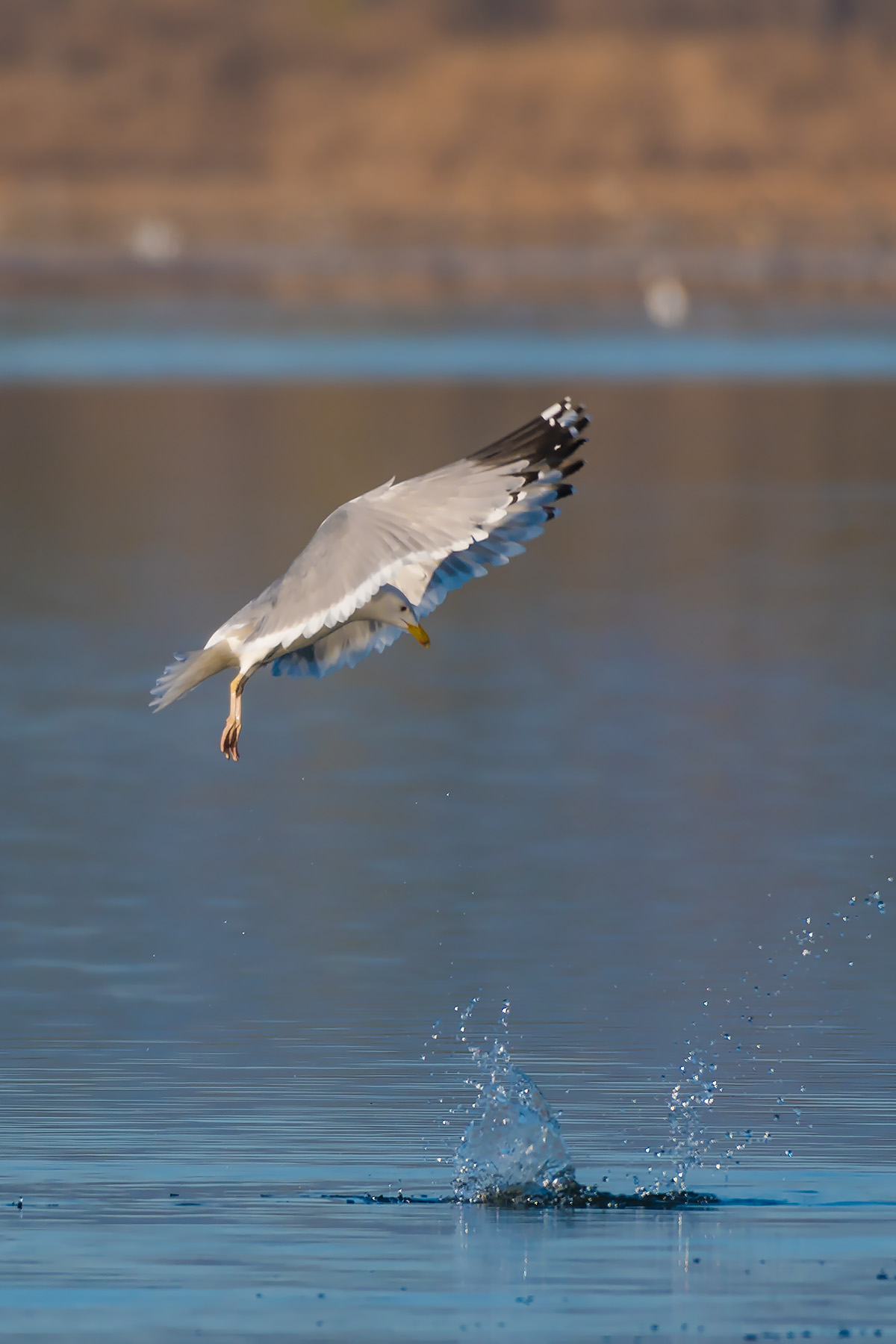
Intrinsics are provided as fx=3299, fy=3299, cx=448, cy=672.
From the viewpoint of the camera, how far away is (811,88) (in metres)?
110

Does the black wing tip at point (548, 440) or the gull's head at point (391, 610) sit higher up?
the black wing tip at point (548, 440)

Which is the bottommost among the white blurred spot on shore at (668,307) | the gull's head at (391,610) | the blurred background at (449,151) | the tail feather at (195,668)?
the tail feather at (195,668)

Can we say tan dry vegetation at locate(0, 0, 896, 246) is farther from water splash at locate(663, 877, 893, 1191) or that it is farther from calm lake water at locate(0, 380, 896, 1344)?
water splash at locate(663, 877, 893, 1191)

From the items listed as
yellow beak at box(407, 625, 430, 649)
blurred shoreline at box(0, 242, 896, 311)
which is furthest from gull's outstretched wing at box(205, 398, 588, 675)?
blurred shoreline at box(0, 242, 896, 311)

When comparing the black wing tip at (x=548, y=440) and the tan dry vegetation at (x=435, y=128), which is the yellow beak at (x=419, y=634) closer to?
the black wing tip at (x=548, y=440)

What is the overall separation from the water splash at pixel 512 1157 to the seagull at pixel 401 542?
1273 millimetres

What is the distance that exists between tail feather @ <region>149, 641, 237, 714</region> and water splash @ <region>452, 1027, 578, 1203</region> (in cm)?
149

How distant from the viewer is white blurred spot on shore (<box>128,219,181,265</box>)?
7550 cm

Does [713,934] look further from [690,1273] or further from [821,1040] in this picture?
[690,1273]

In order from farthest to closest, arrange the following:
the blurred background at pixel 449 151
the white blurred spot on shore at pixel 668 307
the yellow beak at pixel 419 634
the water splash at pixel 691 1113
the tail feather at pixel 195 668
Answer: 1. the blurred background at pixel 449 151
2. the white blurred spot on shore at pixel 668 307
3. the tail feather at pixel 195 668
4. the yellow beak at pixel 419 634
5. the water splash at pixel 691 1113

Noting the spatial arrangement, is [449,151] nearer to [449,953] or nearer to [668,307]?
[668,307]

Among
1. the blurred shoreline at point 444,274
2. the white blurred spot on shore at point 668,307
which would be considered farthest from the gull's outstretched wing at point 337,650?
the blurred shoreline at point 444,274

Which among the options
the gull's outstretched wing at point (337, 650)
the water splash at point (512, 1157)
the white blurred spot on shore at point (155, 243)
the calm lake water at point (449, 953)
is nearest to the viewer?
the calm lake water at point (449, 953)

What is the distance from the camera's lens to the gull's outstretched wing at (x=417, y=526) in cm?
930
